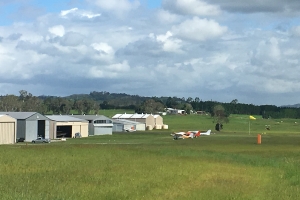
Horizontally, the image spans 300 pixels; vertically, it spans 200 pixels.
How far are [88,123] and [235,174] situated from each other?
328 feet

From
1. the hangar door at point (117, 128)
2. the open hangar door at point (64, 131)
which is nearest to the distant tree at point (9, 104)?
the hangar door at point (117, 128)

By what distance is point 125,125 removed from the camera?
6442 inches

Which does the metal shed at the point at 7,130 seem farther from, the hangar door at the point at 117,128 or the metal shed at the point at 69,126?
the hangar door at the point at 117,128

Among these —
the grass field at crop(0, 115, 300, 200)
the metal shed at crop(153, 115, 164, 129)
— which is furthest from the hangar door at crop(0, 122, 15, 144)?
the metal shed at crop(153, 115, 164, 129)

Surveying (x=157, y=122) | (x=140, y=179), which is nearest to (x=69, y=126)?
(x=157, y=122)

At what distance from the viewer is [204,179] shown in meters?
28.7

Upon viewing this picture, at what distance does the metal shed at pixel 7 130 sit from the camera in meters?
85.5

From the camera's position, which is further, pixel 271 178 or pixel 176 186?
pixel 271 178

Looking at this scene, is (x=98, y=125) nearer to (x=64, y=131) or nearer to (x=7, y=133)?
(x=64, y=131)

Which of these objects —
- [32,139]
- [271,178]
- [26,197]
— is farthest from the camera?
[32,139]

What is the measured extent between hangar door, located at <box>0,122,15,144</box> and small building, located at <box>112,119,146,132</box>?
7008 cm

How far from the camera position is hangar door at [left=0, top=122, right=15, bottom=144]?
280 feet

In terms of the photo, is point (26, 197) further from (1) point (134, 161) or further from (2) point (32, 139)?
(2) point (32, 139)

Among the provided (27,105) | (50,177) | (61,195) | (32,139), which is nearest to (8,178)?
(50,177)
